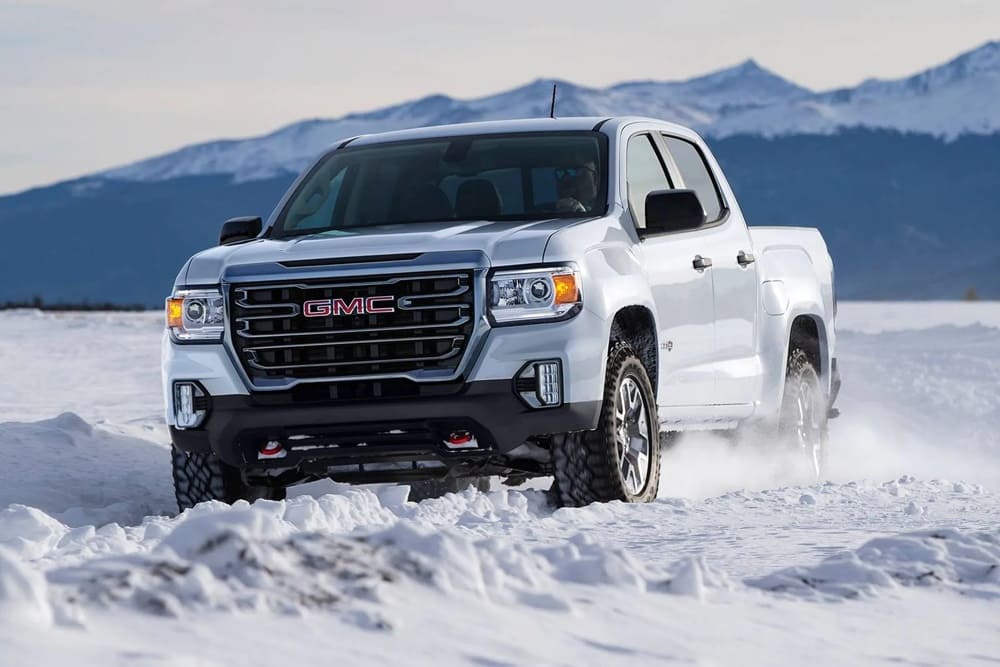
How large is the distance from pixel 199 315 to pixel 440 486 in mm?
1980

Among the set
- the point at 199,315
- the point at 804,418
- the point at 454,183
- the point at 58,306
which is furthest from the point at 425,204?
the point at 58,306

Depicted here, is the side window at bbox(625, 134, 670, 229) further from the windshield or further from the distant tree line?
the distant tree line

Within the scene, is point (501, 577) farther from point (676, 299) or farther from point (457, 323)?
point (676, 299)

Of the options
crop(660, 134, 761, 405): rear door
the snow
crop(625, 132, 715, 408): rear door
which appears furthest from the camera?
crop(660, 134, 761, 405): rear door

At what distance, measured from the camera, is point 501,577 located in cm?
450

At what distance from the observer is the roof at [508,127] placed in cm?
832

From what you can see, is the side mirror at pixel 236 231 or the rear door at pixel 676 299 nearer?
the rear door at pixel 676 299

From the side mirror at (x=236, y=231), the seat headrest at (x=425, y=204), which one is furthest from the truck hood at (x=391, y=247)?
the side mirror at (x=236, y=231)

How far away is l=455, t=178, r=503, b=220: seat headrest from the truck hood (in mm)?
322

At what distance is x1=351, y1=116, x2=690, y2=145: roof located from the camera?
8.32m

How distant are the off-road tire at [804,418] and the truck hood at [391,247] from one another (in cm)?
258

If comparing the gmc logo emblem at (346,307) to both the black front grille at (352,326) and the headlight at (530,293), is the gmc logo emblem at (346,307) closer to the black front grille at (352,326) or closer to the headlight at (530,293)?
the black front grille at (352,326)

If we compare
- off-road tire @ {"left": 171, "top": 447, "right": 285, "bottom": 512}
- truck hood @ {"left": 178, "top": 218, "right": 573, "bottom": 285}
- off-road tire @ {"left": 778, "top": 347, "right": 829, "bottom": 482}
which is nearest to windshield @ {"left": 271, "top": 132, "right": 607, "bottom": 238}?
truck hood @ {"left": 178, "top": 218, "right": 573, "bottom": 285}

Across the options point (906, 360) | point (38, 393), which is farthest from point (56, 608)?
point (906, 360)
